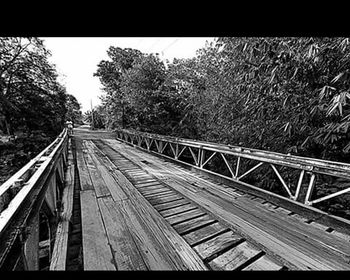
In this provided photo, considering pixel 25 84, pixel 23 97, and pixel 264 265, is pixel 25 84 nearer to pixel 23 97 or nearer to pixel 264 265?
pixel 23 97

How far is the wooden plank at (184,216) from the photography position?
1.98 m

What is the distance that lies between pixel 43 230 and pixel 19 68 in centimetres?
939

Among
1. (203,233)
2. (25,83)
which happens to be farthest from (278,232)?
(25,83)

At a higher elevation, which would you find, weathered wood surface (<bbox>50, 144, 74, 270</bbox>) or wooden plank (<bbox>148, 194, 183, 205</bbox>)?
weathered wood surface (<bbox>50, 144, 74, 270</bbox>)

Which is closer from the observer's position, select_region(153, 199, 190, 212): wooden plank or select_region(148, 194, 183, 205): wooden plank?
select_region(153, 199, 190, 212): wooden plank

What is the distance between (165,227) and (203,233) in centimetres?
42

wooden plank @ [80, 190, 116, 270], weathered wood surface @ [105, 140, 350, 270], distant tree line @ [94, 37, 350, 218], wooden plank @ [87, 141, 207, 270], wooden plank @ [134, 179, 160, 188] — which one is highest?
distant tree line @ [94, 37, 350, 218]

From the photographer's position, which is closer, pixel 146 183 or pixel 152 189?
pixel 152 189

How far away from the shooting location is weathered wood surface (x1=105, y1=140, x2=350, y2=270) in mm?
1402

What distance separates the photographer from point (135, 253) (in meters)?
1.41

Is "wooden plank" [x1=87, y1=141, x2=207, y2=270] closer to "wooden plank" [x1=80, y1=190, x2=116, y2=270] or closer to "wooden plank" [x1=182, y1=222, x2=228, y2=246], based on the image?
"wooden plank" [x1=182, y1=222, x2=228, y2=246]

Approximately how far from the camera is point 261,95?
11.8 feet

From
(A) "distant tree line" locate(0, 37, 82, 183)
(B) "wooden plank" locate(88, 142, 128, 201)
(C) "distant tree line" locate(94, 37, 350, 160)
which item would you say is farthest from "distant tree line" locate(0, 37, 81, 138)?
(B) "wooden plank" locate(88, 142, 128, 201)
